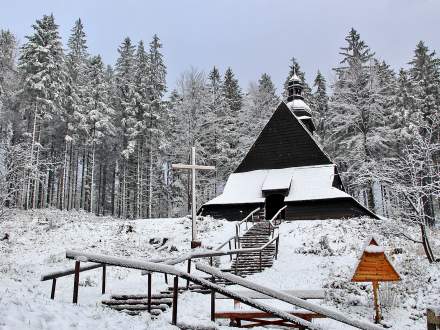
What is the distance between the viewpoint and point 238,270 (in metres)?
16.8

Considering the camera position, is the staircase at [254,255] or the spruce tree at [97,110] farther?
the spruce tree at [97,110]

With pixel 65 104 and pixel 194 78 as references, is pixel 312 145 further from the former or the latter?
pixel 65 104

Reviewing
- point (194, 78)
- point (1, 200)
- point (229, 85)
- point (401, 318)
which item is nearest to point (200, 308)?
point (401, 318)

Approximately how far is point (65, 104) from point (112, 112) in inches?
180

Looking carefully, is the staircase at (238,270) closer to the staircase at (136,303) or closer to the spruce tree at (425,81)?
the staircase at (136,303)

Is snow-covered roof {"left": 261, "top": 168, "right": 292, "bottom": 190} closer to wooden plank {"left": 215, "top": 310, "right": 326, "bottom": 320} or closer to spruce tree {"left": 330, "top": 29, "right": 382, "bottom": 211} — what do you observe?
spruce tree {"left": 330, "top": 29, "right": 382, "bottom": 211}

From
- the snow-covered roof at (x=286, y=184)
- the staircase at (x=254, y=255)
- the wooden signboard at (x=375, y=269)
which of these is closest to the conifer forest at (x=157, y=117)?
the snow-covered roof at (x=286, y=184)

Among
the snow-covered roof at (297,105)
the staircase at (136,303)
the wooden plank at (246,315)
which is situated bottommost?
the wooden plank at (246,315)

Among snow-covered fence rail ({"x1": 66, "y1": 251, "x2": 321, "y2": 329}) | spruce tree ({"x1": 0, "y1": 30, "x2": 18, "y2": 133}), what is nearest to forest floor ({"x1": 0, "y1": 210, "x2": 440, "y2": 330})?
snow-covered fence rail ({"x1": 66, "y1": 251, "x2": 321, "y2": 329})

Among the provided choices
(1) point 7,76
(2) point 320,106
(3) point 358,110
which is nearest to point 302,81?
(2) point 320,106

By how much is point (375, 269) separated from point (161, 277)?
7319mm

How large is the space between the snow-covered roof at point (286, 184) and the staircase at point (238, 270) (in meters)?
2.10

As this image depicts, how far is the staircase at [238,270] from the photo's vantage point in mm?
8536

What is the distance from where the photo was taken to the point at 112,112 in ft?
138
